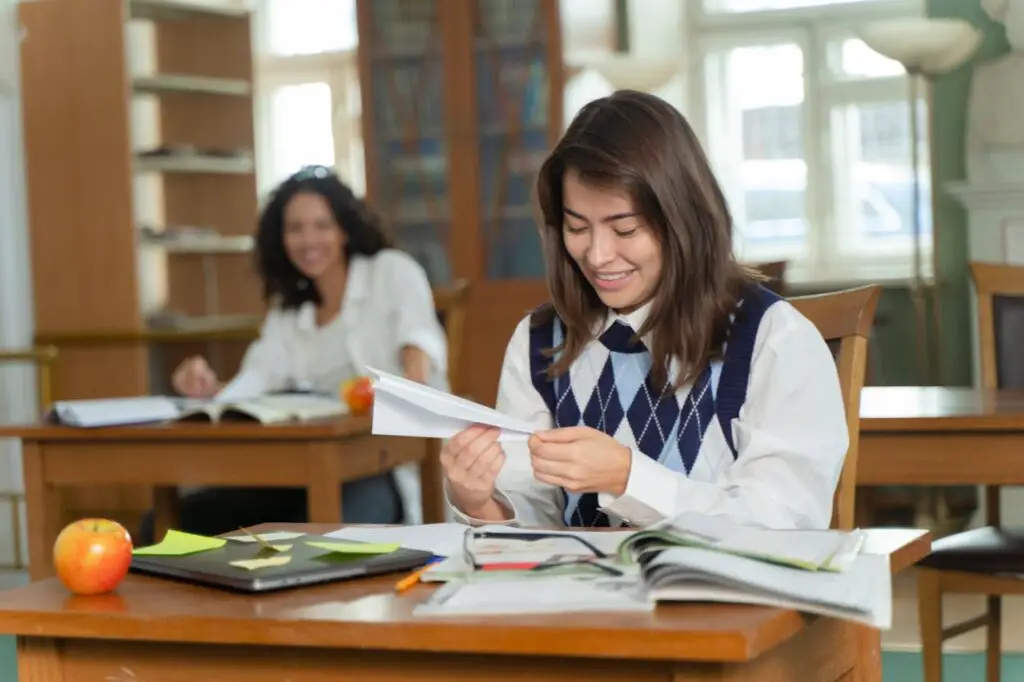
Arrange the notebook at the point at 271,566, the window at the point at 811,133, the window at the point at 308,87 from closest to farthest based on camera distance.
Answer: the notebook at the point at 271,566, the window at the point at 811,133, the window at the point at 308,87

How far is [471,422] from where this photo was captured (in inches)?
67.2

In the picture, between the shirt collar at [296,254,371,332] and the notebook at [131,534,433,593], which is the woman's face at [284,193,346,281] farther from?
the notebook at [131,534,433,593]

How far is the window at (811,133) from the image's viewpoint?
623cm

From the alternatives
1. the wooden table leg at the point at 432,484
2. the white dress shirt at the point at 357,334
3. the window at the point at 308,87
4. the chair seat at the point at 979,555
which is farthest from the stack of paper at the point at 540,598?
the window at the point at 308,87

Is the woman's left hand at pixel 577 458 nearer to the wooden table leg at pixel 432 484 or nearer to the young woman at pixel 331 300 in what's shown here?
the wooden table leg at pixel 432 484

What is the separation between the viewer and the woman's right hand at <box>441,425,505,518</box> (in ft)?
5.65

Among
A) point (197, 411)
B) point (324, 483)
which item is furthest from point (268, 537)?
point (197, 411)

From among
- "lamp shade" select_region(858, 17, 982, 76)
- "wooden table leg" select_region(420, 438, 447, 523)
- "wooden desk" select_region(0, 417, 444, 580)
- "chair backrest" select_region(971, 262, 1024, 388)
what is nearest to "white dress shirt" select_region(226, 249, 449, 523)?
"wooden table leg" select_region(420, 438, 447, 523)

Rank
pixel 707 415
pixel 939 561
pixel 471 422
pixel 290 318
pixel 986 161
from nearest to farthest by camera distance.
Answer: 1. pixel 471 422
2. pixel 707 415
3. pixel 939 561
4. pixel 290 318
5. pixel 986 161

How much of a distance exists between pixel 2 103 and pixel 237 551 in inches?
193

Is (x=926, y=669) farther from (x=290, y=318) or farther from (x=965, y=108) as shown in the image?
(x=965, y=108)

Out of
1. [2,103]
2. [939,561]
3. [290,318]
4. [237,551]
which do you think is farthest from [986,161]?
[237,551]

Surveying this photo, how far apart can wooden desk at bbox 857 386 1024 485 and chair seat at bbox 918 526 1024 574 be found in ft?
0.49

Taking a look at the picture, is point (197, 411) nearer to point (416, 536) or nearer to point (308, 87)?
point (416, 536)
